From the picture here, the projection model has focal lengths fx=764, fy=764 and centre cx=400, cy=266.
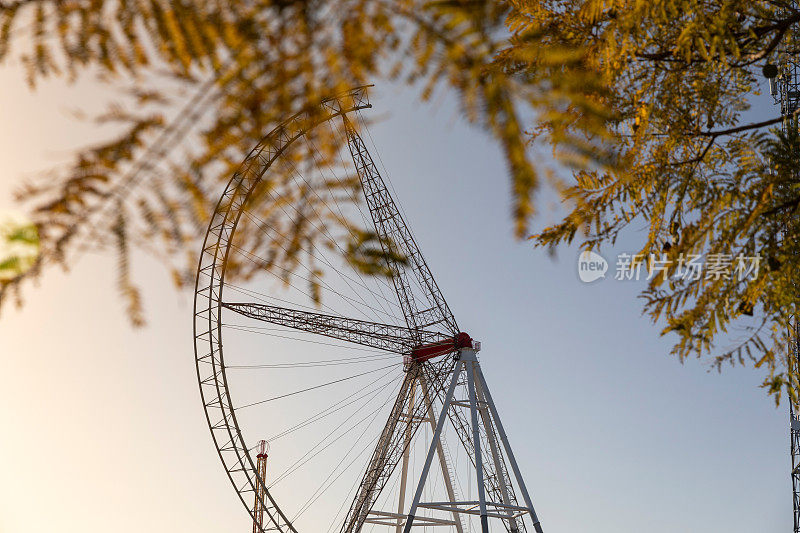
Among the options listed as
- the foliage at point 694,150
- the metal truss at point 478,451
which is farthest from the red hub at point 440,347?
the foliage at point 694,150

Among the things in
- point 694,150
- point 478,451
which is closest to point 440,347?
point 478,451

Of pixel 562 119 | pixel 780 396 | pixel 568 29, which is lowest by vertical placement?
pixel 780 396

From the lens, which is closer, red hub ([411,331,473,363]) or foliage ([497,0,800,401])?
foliage ([497,0,800,401])

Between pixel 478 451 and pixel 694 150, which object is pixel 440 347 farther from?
pixel 694 150

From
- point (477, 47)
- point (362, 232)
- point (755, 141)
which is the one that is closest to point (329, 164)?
point (362, 232)

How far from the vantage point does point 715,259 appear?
454 centimetres

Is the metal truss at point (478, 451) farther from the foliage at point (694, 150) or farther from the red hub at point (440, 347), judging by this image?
the foliage at point (694, 150)

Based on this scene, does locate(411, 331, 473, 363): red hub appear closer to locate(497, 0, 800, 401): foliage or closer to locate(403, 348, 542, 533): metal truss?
locate(403, 348, 542, 533): metal truss

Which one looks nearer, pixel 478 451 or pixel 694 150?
pixel 694 150

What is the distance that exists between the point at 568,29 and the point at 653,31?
1.99ft

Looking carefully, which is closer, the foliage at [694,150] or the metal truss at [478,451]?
the foliage at [694,150]

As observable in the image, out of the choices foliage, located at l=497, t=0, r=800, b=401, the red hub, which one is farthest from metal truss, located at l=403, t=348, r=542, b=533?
foliage, located at l=497, t=0, r=800, b=401

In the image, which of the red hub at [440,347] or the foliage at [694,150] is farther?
the red hub at [440,347]

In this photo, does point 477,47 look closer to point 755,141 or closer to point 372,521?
point 755,141
